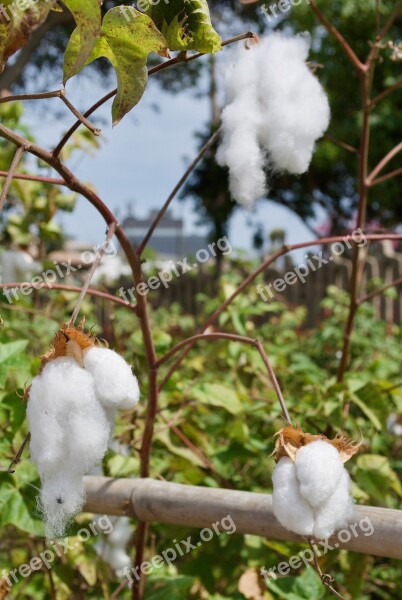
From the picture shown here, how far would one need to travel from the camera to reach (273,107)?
2.94 ft

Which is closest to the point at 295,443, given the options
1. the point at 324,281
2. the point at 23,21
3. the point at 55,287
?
the point at 55,287

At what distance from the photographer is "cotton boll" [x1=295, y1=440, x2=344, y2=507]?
68 centimetres

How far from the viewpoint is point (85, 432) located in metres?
0.63

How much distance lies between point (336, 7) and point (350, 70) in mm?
1265

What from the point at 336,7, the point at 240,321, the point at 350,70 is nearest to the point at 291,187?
the point at 350,70

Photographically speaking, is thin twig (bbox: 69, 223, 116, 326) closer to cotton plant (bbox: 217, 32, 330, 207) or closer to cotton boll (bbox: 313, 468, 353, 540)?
cotton plant (bbox: 217, 32, 330, 207)

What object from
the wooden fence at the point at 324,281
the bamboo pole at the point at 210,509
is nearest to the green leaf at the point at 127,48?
the bamboo pole at the point at 210,509

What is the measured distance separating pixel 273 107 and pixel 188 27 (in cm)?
21

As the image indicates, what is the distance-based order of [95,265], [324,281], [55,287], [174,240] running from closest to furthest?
1. [95,265]
2. [55,287]
3. [324,281]
4. [174,240]

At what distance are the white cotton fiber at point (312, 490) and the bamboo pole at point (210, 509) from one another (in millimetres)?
128

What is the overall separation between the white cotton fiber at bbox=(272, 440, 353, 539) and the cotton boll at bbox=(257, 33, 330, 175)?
0.34 m

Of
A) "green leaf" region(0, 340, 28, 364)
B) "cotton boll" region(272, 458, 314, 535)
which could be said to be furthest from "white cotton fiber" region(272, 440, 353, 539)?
"green leaf" region(0, 340, 28, 364)

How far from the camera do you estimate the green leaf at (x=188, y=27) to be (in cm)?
70

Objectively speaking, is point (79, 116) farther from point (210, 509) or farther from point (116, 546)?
point (116, 546)
